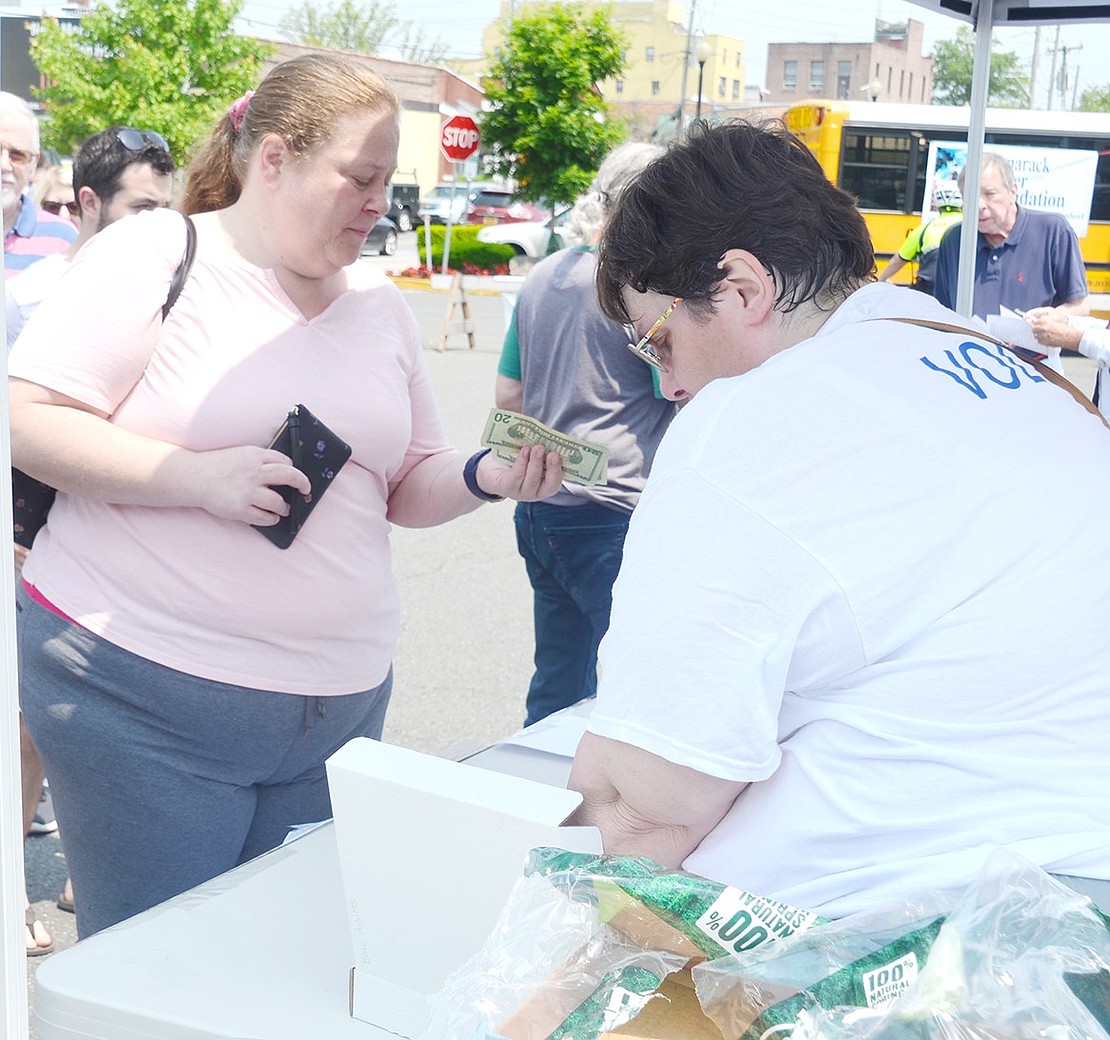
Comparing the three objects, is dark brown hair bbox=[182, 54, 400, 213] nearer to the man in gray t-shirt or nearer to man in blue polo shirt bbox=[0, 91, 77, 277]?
the man in gray t-shirt

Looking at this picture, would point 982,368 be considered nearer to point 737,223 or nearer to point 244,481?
point 737,223

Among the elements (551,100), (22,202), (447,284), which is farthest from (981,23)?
(551,100)

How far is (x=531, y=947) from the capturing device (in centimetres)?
90

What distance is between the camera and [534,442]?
6.74 feet

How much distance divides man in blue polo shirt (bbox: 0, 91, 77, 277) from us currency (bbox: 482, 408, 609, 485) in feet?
5.82

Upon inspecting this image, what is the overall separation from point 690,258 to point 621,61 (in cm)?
2334

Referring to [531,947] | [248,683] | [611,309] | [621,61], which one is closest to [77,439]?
[248,683]

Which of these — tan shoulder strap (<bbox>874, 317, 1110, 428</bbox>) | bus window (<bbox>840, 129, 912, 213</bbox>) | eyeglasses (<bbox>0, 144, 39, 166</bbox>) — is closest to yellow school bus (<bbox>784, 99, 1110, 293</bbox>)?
bus window (<bbox>840, 129, 912, 213</bbox>)

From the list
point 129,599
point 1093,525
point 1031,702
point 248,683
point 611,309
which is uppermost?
point 611,309

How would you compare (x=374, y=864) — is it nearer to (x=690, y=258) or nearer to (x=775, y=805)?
(x=775, y=805)

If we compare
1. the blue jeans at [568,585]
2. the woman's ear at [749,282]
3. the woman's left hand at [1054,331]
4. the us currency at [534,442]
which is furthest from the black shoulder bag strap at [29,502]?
the woman's left hand at [1054,331]

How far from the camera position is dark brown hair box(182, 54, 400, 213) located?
5.92ft

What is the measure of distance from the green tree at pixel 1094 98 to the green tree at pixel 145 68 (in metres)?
30.8

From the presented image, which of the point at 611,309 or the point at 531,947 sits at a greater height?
the point at 611,309
